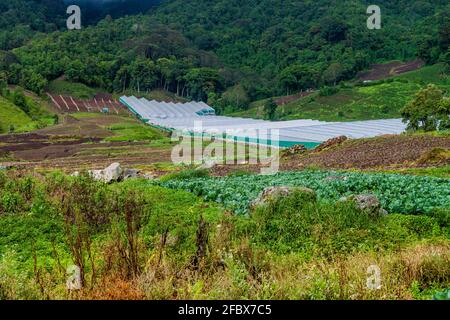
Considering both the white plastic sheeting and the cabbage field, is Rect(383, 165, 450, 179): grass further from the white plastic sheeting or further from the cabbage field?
the white plastic sheeting

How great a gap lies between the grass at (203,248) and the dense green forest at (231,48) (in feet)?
276

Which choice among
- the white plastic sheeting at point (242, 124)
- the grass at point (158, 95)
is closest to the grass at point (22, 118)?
the white plastic sheeting at point (242, 124)

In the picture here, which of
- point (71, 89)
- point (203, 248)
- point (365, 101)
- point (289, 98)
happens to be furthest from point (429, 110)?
point (71, 89)

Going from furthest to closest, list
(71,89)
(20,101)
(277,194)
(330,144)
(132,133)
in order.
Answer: (71,89), (20,101), (132,133), (330,144), (277,194)

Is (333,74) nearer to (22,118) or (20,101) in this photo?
(20,101)

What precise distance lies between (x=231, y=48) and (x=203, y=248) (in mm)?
137305

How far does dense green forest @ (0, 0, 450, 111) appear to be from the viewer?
9956 centimetres

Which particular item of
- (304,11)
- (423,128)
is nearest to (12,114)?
(423,128)

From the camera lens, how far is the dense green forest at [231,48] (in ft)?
327

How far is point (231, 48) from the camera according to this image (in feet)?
461

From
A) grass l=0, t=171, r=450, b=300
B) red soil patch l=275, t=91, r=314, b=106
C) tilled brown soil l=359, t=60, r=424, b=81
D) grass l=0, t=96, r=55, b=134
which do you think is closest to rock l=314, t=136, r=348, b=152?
grass l=0, t=171, r=450, b=300

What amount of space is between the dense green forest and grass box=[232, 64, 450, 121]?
8610mm

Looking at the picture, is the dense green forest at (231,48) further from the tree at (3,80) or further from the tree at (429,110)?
the tree at (429,110)

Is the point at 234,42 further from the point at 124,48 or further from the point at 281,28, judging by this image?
the point at 124,48
